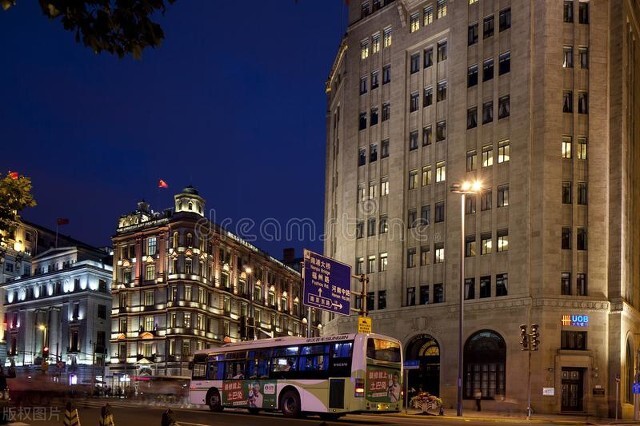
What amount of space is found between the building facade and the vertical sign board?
6192cm

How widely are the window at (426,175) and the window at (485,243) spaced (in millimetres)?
7541

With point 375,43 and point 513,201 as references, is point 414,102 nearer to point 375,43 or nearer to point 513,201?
point 375,43

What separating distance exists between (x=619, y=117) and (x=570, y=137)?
4.25 meters

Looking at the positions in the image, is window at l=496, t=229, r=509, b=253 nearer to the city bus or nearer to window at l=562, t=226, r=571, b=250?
window at l=562, t=226, r=571, b=250

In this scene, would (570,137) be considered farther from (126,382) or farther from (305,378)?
(126,382)

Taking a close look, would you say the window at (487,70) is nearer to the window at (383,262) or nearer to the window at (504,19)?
the window at (504,19)

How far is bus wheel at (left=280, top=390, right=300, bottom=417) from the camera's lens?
108ft

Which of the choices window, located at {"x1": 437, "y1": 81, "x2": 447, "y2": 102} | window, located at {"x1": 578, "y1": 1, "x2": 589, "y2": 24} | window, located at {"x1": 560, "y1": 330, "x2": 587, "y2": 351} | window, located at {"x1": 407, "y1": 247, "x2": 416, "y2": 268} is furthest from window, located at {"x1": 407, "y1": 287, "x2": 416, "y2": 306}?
window, located at {"x1": 578, "y1": 1, "x2": 589, "y2": 24}

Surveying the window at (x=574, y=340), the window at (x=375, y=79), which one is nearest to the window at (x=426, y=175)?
the window at (x=375, y=79)

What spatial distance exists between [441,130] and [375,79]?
10.2 meters

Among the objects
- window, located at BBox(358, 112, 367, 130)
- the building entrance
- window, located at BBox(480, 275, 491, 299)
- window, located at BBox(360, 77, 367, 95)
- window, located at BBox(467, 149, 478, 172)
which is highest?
window, located at BBox(360, 77, 367, 95)

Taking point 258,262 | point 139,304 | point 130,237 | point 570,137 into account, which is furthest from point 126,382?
point 570,137

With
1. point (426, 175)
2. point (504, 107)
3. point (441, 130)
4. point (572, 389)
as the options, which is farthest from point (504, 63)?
point (572, 389)

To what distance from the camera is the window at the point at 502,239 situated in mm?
55697
